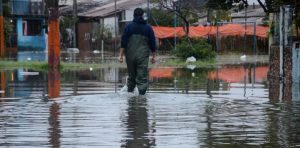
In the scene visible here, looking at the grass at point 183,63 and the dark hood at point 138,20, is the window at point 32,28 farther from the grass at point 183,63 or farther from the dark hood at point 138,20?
the dark hood at point 138,20

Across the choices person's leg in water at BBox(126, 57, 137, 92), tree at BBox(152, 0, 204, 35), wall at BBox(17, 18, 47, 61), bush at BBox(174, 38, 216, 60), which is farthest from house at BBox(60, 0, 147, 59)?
person's leg in water at BBox(126, 57, 137, 92)

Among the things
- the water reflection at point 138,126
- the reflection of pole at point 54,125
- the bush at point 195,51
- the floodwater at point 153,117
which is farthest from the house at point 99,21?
the reflection of pole at point 54,125

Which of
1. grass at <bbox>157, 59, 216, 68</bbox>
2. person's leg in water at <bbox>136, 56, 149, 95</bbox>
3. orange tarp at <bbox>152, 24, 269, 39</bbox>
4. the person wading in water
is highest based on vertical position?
orange tarp at <bbox>152, 24, 269, 39</bbox>

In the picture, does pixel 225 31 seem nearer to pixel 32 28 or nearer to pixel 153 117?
pixel 32 28

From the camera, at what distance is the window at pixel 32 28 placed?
228 ft

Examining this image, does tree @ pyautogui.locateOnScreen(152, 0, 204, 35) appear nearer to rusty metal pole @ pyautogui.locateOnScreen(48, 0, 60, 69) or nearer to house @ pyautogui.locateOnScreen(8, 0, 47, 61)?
house @ pyautogui.locateOnScreen(8, 0, 47, 61)

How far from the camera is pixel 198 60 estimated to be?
33.9 meters

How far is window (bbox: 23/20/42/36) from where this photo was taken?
69.6 meters

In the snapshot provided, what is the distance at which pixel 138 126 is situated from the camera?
993cm

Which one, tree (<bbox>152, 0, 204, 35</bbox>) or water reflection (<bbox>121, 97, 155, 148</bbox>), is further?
tree (<bbox>152, 0, 204, 35</bbox>)

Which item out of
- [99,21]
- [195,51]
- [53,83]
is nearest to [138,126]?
[53,83]

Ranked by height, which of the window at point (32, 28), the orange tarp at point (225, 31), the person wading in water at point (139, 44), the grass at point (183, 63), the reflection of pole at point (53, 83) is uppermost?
the window at point (32, 28)

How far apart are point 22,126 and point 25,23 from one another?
6072 centimetres

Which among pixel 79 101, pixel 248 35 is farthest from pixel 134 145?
pixel 248 35
